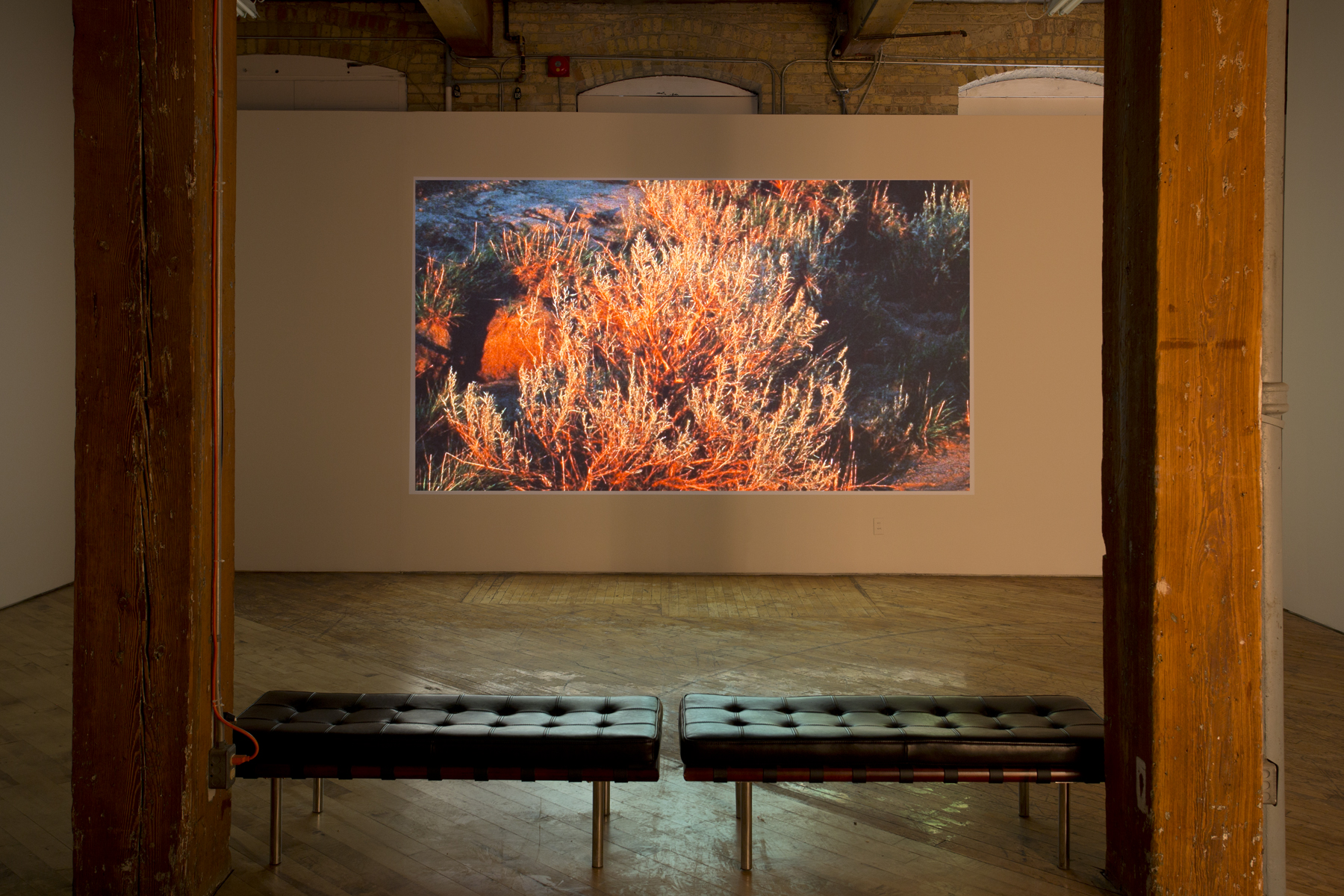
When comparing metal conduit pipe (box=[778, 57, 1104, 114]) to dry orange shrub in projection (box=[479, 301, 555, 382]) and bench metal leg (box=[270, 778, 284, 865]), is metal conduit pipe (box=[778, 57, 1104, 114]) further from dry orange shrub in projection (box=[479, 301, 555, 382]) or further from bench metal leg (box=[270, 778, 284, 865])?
bench metal leg (box=[270, 778, 284, 865])

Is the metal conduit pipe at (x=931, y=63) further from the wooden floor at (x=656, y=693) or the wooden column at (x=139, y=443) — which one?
the wooden column at (x=139, y=443)

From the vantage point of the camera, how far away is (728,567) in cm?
680

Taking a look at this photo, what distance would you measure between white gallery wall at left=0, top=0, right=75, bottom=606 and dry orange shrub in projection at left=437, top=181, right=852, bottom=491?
241 cm

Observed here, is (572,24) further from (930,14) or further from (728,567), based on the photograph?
(728,567)

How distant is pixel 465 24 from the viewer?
261 inches

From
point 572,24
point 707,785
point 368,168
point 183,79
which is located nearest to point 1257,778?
point 707,785

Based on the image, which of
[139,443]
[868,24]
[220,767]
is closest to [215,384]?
[139,443]

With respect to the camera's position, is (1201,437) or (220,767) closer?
(1201,437)

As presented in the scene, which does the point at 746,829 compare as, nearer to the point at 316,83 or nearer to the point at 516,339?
the point at 516,339

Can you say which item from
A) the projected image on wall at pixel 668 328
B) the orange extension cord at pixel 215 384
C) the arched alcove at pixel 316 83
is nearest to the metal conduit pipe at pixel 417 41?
the arched alcove at pixel 316 83

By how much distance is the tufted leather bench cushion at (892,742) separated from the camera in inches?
93.4

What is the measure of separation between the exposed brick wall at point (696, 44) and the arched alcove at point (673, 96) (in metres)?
0.06

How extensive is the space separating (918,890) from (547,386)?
15.9ft

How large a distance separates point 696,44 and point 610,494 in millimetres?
3461
